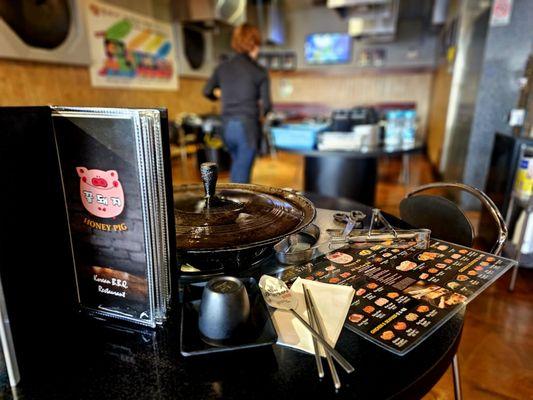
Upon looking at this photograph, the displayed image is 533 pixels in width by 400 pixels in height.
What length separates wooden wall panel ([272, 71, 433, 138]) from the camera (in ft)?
26.9

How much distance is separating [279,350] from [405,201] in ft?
3.14

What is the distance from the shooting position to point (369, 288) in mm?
726

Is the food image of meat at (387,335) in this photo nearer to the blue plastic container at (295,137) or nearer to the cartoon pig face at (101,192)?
the cartoon pig face at (101,192)

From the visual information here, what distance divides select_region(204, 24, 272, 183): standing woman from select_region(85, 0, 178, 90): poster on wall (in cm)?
241

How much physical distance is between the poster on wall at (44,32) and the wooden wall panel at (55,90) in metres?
0.13

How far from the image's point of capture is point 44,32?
385 centimetres

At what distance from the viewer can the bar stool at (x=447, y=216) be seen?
106cm

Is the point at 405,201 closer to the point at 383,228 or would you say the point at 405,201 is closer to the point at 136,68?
the point at 383,228

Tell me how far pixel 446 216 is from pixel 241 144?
7.94 feet

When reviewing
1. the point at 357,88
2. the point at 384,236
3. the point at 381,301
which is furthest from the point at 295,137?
the point at 357,88

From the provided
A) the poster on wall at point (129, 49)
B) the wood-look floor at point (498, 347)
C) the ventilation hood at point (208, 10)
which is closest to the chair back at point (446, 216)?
the wood-look floor at point (498, 347)

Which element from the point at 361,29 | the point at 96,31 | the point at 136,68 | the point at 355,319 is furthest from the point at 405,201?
the point at 361,29

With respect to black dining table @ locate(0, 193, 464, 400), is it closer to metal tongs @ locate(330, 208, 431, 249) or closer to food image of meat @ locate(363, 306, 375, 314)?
food image of meat @ locate(363, 306, 375, 314)

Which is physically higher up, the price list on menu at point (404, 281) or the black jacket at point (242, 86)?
the black jacket at point (242, 86)
